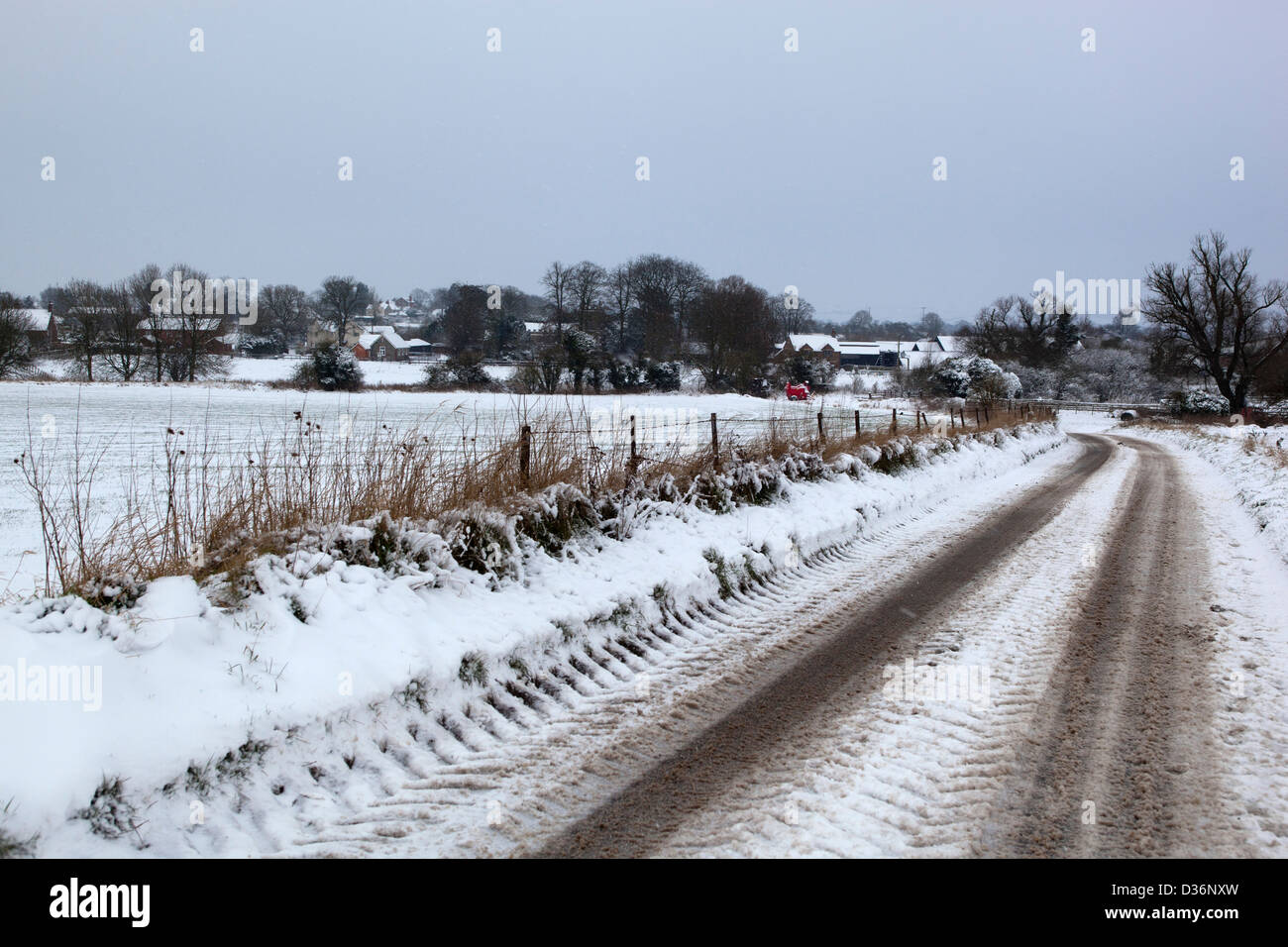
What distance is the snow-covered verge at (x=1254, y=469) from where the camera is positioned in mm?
10758

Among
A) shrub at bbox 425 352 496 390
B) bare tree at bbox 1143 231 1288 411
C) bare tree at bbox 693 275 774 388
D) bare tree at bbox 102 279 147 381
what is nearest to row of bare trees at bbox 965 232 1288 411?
bare tree at bbox 1143 231 1288 411

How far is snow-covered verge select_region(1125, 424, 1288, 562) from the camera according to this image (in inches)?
424

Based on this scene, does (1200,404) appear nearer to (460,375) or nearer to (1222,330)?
(1222,330)

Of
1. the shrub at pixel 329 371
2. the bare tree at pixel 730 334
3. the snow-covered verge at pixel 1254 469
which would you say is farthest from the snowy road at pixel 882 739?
the bare tree at pixel 730 334

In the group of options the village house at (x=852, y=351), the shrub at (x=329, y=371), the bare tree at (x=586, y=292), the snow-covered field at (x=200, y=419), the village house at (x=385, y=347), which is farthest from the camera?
the village house at (x=852, y=351)

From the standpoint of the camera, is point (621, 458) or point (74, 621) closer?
point (74, 621)

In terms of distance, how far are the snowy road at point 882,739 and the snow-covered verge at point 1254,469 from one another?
13.0ft

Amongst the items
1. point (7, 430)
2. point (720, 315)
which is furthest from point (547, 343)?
point (7, 430)

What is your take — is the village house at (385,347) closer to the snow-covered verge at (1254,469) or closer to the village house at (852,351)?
the village house at (852,351)

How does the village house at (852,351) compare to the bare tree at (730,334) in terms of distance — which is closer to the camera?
the bare tree at (730,334)

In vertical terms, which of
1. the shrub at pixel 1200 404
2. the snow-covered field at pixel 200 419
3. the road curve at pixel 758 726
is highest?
the shrub at pixel 1200 404

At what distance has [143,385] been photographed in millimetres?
42656

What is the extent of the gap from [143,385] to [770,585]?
45.8 m
